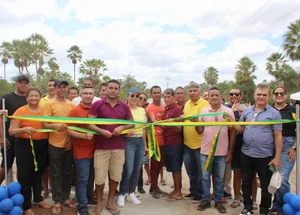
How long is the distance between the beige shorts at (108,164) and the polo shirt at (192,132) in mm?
1229

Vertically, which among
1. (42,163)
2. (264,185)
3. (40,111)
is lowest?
(264,185)

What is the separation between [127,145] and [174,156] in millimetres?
884

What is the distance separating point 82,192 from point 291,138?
3.30m

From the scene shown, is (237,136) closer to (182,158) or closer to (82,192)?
(182,158)

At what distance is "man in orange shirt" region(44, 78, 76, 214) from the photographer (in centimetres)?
404

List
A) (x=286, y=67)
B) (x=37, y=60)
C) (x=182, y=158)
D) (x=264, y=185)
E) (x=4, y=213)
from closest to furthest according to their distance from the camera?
(x=4, y=213)
(x=264, y=185)
(x=182, y=158)
(x=286, y=67)
(x=37, y=60)

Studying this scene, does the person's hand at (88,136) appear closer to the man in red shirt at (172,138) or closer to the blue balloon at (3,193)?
the blue balloon at (3,193)

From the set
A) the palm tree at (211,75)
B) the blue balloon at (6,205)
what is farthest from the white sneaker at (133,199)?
the palm tree at (211,75)

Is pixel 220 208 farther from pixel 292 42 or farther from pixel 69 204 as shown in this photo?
pixel 292 42

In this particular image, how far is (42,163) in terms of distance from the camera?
13.5 ft

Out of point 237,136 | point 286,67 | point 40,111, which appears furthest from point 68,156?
point 286,67

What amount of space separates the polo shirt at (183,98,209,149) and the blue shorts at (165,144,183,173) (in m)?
0.19

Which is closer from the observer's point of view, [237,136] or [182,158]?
[237,136]

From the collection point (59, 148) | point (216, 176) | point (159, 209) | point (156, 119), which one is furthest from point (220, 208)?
point (59, 148)
